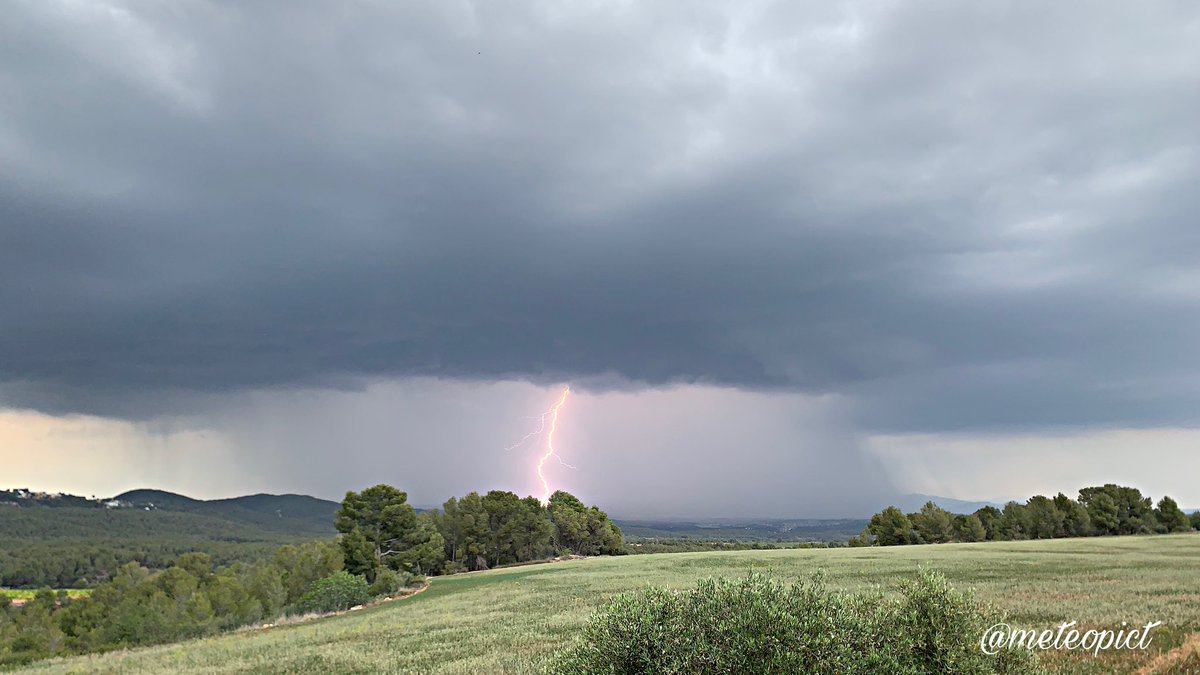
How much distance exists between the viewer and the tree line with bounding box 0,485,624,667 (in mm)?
65188

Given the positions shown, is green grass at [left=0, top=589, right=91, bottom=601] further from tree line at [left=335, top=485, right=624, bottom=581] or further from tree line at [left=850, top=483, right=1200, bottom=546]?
tree line at [left=850, top=483, right=1200, bottom=546]

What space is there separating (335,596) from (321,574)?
25546 mm

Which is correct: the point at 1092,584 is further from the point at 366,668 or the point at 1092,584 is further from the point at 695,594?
the point at 366,668

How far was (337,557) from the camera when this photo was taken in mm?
79062

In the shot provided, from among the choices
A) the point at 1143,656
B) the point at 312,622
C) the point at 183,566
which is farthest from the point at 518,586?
the point at 183,566

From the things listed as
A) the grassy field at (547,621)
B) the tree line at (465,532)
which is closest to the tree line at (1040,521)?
the tree line at (465,532)

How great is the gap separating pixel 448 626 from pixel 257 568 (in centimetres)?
8943

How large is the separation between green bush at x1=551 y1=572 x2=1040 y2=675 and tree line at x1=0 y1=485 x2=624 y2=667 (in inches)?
2126

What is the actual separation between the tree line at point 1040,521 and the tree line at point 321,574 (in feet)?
189

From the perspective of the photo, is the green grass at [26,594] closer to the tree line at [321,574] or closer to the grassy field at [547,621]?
the tree line at [321,574]

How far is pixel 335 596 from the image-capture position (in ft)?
187

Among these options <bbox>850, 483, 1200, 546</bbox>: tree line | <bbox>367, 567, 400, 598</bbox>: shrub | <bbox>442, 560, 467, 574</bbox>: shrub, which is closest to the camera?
<bbox>367, 567, 400, 598</bbox>: shrub

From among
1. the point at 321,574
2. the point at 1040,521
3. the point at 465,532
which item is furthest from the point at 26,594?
the point at 1040,521

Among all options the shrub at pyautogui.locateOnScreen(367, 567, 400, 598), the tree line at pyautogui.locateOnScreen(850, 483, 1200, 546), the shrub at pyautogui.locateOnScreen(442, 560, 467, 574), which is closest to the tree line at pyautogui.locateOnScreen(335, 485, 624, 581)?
the shrub at pyautogui.locateOnScreen(442, 560, 467, 574)
